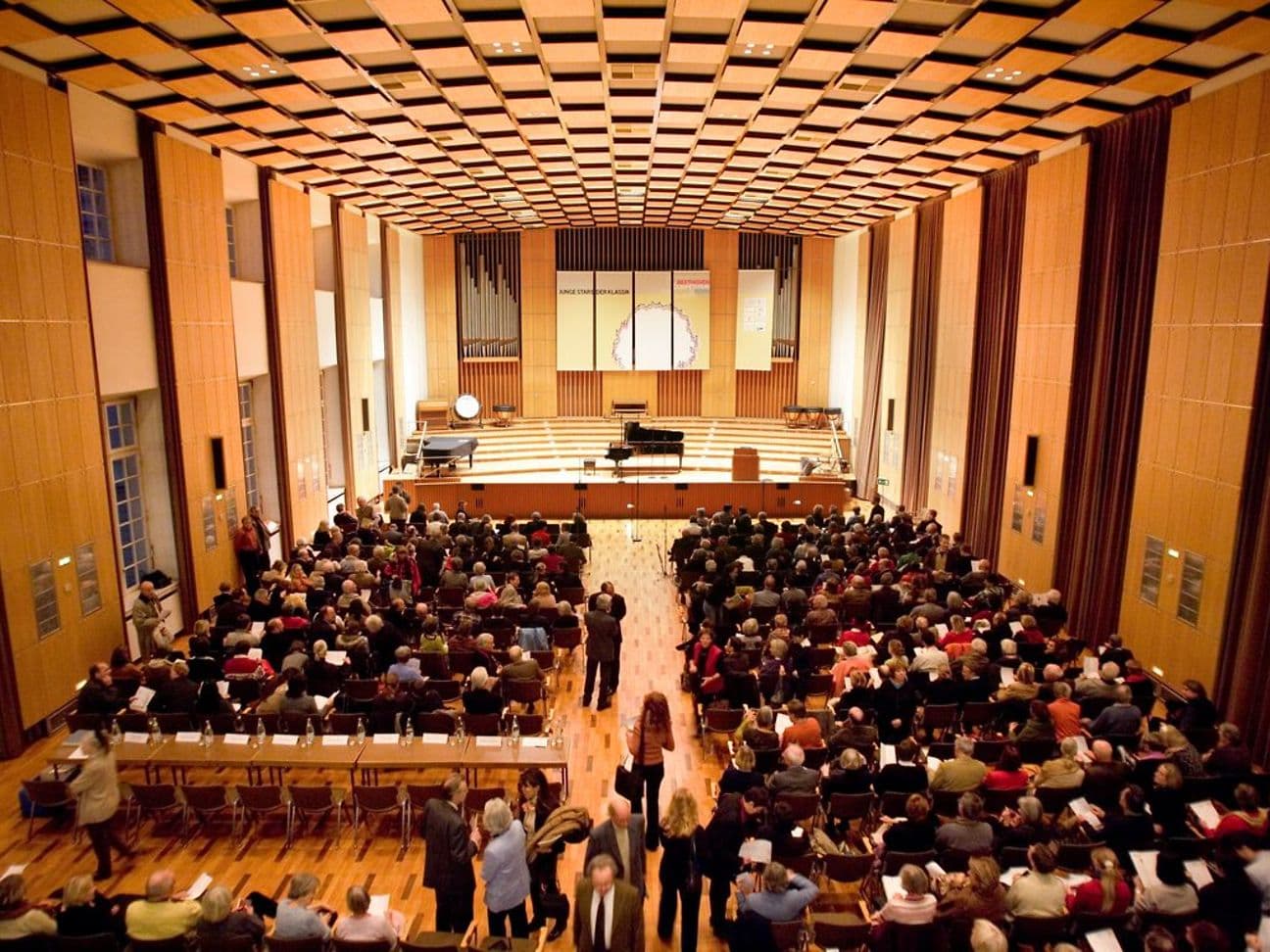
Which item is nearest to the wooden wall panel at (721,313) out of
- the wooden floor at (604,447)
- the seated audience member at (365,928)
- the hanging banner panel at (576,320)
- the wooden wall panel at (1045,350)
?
the wooden floor at (604,447)

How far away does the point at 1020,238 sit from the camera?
14.7 m

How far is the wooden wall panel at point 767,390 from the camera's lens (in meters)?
28.7

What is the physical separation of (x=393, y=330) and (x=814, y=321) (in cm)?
1298

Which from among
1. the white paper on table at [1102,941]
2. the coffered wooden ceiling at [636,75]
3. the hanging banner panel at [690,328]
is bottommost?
the white paper on table at [1102,941]

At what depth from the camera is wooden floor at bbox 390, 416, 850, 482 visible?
72.2ft

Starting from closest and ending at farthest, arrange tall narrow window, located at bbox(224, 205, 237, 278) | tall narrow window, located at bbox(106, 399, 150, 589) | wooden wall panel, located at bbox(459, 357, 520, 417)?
1. tall narrow window, located at bbox(106, 399, 150, 589)
2. tall narrow window, located at bbox(224, 205, 237, 278)
3. wooden wall panel, located at bbox(459, 357, 520, 417)

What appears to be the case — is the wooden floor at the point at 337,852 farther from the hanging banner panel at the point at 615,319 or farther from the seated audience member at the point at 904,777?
the hanging banner panel at the point at 615,319

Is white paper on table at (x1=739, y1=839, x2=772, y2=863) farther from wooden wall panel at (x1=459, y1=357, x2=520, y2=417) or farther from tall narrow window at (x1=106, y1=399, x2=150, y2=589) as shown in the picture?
wooden wall panel at (x1=459, y1=357, x2=520, y2=417)

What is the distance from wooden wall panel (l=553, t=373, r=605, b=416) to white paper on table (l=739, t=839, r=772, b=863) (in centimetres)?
2332

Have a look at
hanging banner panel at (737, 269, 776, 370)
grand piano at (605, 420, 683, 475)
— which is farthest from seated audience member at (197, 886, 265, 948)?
hanging banner panel at (737, 269, 776, 370)

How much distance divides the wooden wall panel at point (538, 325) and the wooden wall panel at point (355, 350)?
23.2 ft

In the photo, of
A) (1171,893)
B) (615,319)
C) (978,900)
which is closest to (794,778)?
(978,900)

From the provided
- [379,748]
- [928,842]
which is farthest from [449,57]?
[928,842]

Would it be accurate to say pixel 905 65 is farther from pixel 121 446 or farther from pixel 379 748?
pixel 121 446
